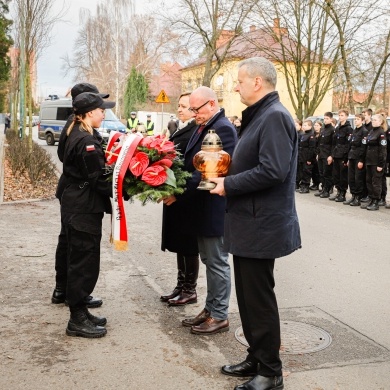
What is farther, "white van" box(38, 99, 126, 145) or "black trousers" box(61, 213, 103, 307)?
"white van" box(38, 99, 126, 145)

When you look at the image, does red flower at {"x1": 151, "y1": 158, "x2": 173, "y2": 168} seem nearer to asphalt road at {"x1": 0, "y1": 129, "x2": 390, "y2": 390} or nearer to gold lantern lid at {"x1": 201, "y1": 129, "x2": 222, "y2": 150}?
gold lantern lid at {"x1": 201, "y1": 129, "x2": 222, "y2": 150}

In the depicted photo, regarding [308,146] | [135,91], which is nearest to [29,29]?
[308,146]

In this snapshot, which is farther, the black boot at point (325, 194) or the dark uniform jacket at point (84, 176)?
the black boot at point (325, 194)

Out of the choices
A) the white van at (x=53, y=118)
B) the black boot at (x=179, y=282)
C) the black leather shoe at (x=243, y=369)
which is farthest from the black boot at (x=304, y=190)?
the white van at (x=53, y=118)

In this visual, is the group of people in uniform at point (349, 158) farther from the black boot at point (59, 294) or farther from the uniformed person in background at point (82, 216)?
the uniformed person in background at point (82, 216)

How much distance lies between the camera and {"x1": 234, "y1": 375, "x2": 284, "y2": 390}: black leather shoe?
3.49 m

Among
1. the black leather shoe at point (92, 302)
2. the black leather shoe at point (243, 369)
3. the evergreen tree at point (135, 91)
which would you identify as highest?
the evergreen tree at point (135, 91)

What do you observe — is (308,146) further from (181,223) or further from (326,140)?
(181,223)

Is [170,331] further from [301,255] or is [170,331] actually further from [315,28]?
[315,28]

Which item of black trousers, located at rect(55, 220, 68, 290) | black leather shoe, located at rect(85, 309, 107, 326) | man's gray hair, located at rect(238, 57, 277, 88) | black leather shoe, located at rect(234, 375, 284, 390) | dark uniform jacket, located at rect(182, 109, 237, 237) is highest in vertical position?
man's gray hair, located at rect(238, 57, 277, 88)

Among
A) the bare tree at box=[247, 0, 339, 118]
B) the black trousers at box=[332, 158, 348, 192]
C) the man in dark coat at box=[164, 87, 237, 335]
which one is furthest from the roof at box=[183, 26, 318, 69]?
the man in dark coat at box=[164, 87, 237, 335]

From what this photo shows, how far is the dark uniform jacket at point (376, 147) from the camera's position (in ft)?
38.8

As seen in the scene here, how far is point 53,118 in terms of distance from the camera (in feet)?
103

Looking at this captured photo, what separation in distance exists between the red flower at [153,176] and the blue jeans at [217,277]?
2.62ft
